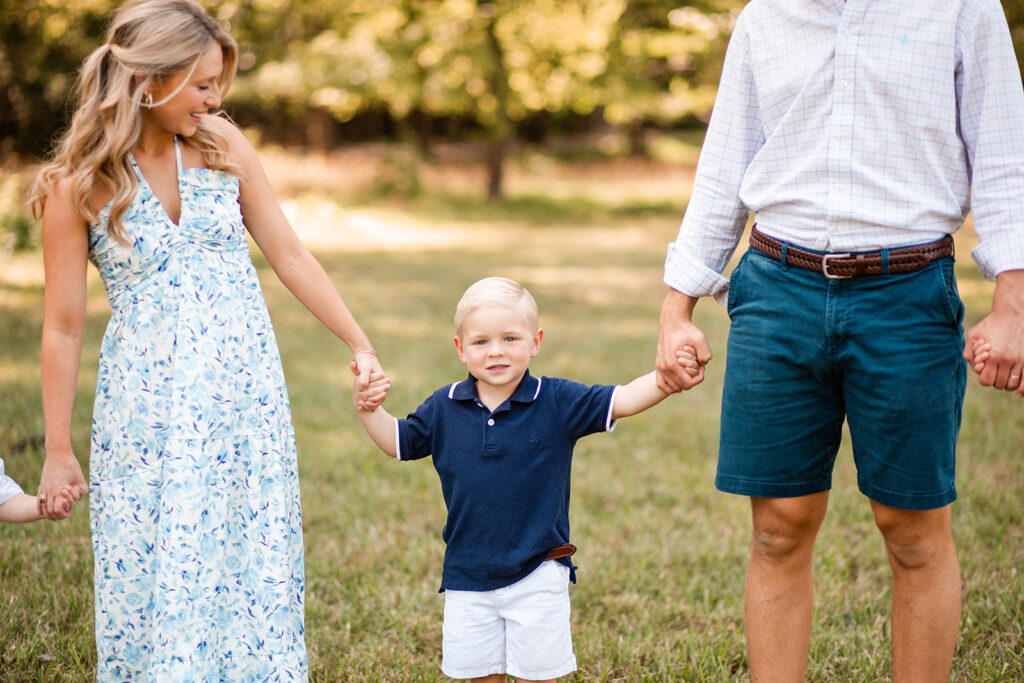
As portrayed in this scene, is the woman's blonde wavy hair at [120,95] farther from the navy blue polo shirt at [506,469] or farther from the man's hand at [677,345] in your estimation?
the man's hand at [677,345]

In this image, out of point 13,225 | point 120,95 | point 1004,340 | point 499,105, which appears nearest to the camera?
point 1004,340

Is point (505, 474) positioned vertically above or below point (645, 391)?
below

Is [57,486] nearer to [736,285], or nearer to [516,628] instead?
[516,628]

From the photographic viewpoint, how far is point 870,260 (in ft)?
6.88

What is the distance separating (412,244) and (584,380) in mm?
7789

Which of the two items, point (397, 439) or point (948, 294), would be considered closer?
point (948, 294)

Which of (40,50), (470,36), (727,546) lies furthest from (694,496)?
(470,36)

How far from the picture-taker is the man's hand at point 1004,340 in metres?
2.04

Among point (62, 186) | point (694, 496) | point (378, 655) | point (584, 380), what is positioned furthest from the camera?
point (584, 380)

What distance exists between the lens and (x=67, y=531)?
3.84 metres

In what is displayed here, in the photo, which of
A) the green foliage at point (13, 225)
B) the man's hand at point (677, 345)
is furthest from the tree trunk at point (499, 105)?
the man's hand at point (677, 345)

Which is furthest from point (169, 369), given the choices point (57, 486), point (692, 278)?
point (692, 278)

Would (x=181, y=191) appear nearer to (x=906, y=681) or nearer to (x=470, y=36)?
(x=906, y=681)

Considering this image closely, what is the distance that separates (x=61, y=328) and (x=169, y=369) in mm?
260
